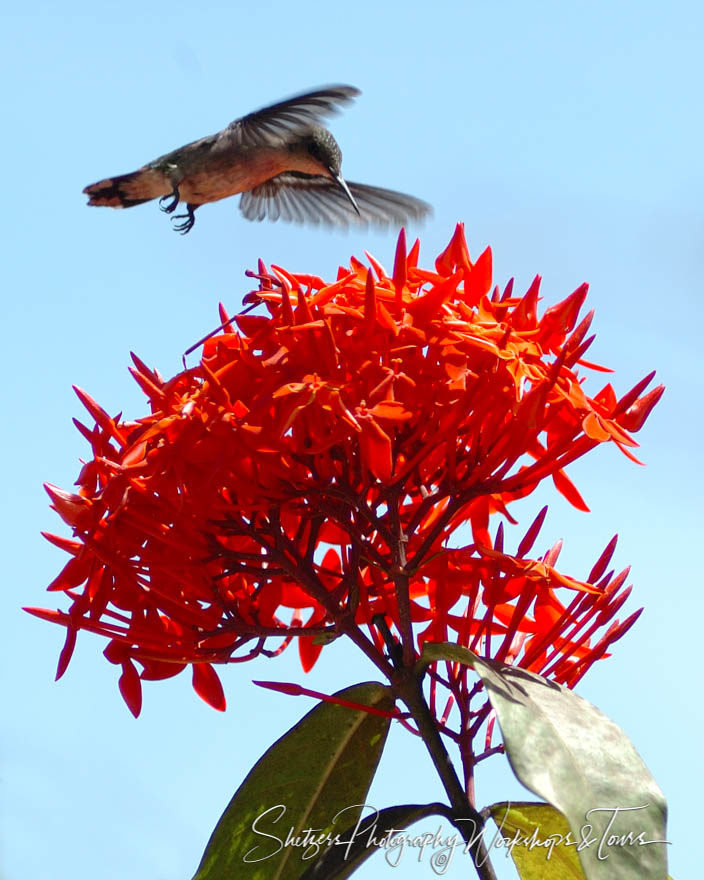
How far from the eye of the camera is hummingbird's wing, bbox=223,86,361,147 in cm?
520

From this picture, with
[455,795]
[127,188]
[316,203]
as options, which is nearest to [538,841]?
[455,795]

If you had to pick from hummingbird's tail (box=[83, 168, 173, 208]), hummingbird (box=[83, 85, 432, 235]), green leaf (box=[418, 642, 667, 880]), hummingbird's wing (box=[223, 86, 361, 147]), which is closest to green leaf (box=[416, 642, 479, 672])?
green leaf (box=[418, 642, 667, 880])

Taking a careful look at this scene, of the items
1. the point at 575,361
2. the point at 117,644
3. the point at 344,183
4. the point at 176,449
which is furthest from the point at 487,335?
the point at 344,183

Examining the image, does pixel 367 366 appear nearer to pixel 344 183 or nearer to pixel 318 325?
pixel 318 325

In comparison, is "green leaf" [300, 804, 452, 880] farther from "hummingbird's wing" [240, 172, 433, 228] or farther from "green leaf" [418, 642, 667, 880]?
"hummingbird's wing" [240, 172, 433, 228]

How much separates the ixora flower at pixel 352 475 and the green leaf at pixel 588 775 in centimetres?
25

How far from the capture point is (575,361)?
2.33m

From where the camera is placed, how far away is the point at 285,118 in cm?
562

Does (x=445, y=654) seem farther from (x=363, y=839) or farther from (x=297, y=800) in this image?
(x=297, y=800)

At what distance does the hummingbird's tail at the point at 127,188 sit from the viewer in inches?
232

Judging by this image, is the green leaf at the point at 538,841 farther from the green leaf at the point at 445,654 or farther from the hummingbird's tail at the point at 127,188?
the hummingbird's tail at the point at 127,188

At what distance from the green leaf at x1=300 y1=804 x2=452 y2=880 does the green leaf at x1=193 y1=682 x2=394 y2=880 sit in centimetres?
17

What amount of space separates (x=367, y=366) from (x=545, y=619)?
70cm

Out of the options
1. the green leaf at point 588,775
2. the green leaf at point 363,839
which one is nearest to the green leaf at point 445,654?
the green leaf at point 588,775
